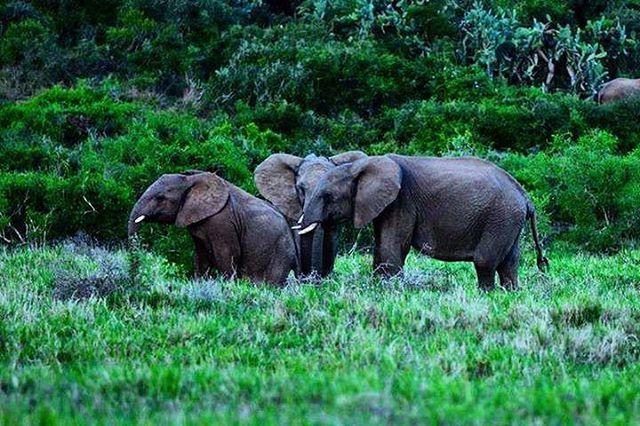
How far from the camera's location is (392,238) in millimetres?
11484

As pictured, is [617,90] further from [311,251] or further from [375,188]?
[375,188]

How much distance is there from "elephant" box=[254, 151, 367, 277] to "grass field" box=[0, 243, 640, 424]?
172 cm

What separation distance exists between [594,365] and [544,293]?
3.50 m

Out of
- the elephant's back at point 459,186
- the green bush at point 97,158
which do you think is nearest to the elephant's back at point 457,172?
the elephant's back at point 459,186

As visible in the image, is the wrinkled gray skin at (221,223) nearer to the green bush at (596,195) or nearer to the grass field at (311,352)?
the grass field at (311,352)

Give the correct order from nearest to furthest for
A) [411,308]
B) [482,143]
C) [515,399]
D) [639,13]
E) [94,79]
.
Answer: [515,399], [411,308], [482,143], [94,79], [639,13]

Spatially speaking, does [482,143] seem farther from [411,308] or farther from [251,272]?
[411,308]

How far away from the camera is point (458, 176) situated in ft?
38.4

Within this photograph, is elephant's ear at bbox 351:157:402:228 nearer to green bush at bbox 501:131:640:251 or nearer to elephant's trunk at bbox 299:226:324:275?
elephant's trunk at bbox 299:226:324:275

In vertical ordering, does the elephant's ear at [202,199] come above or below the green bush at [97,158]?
above

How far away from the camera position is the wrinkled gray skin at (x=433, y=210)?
37.7ft

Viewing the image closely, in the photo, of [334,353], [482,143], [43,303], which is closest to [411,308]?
[334,353]

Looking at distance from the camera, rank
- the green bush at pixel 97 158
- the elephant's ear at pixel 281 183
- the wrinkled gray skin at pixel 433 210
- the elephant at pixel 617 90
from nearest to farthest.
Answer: the wrinkled gray skin at pixel 433 210
the elephant's ear at pixel 281 183
the green bush at pixel 97 158
the elephant at pixel 617 90

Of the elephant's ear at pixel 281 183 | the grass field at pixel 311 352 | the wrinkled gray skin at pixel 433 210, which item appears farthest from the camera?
the elephant's ear at pixel 281 183
